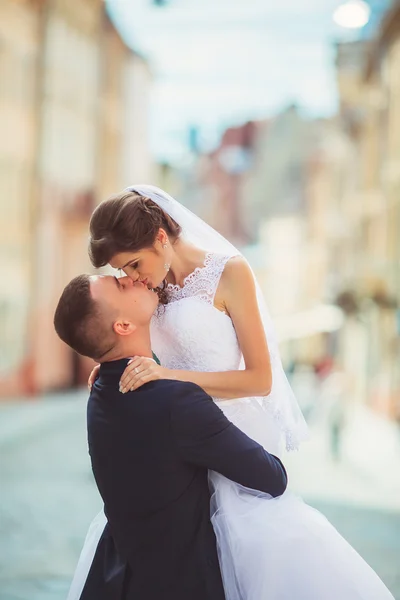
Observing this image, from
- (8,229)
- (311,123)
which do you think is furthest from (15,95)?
(311,123)

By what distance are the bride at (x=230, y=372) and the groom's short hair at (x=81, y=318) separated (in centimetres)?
12

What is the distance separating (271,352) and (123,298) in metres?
0.85

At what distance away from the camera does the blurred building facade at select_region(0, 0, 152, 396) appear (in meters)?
21.6

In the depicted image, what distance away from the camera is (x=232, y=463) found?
2.53m

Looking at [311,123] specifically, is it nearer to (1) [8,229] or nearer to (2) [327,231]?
(2) [327,231]

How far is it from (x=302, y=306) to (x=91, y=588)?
4389 cm

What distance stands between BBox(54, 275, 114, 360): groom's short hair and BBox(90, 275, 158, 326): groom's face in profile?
0.07 ft

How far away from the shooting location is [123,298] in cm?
259

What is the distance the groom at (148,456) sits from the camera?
2.50 m

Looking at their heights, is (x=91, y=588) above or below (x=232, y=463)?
below

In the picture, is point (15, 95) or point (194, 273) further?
point (15, 95)

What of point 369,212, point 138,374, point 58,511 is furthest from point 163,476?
point 369,212

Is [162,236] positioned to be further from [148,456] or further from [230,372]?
[148,456]

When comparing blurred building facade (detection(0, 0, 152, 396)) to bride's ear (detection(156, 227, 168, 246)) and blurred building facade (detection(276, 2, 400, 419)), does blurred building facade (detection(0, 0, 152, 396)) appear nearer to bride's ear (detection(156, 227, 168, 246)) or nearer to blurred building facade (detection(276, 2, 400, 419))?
blurred building facade (detection(276, 2, 400, 419))
